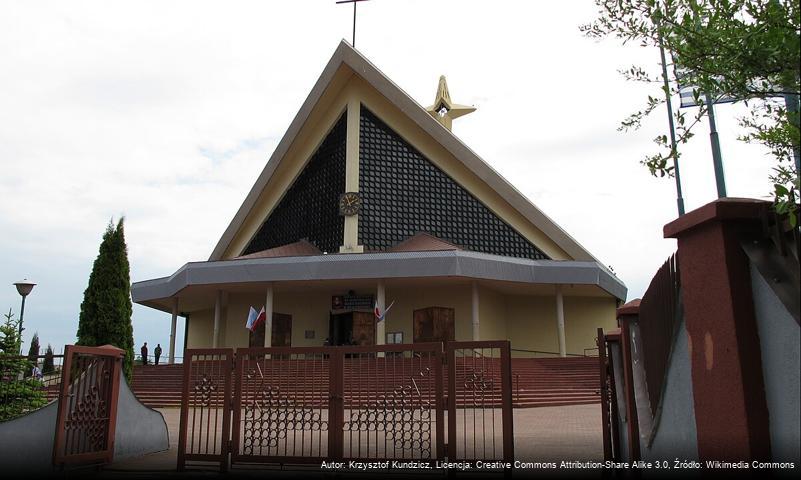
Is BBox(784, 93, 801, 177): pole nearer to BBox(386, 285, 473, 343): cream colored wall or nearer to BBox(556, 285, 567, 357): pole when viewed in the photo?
BBox(386, 285, 473, 343): cream colored wall

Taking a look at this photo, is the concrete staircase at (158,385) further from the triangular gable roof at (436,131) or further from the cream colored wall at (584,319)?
the cream colored wall at (584,319)

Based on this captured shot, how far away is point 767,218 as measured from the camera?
3.67 m

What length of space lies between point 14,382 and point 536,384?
11.9 metres

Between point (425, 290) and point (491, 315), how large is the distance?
2.62 metres

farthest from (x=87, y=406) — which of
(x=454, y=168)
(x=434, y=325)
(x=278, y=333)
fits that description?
(x=454, y=168)

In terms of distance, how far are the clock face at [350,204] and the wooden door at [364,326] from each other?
3.40m

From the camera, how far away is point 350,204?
21.6 metres

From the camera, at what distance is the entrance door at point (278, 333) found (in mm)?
21359

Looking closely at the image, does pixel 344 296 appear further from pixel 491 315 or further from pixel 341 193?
pixel 491 315

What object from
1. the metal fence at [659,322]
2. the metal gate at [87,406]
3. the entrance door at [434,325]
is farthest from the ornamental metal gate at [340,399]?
the entrance door at [434,325]

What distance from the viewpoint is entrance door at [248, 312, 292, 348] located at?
70.1ft

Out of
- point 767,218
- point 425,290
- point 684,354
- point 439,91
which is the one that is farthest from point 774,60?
point 439,91

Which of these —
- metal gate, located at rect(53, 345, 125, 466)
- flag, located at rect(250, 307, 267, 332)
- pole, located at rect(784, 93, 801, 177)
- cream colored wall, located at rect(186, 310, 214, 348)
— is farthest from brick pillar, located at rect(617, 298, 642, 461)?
cream colored wall, located at rect(186, 310, 214, 348)

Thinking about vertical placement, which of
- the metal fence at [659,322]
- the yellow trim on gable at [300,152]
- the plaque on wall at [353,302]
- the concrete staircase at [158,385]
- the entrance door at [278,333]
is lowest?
the concrete staircase at [158,385]
